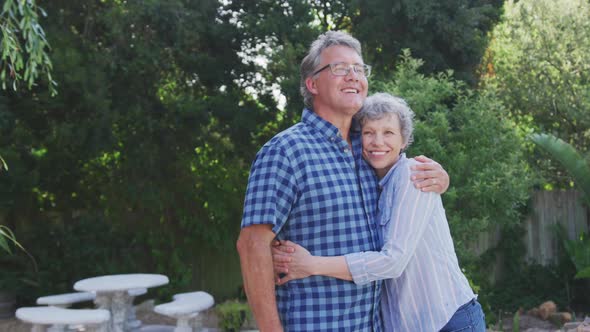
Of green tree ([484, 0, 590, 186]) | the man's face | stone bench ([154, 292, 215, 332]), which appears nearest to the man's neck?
the man's face

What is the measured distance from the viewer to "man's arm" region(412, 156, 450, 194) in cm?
210

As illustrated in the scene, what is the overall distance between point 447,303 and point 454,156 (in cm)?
479

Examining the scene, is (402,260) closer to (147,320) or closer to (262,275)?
(262,275)

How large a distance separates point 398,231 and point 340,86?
1.68ft

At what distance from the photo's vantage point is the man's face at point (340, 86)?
2.16m

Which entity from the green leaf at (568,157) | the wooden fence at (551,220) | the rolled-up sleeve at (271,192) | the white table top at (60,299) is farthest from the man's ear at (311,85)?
the wooden fence at (551,220)

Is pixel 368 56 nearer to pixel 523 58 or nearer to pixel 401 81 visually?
pixel 401 81

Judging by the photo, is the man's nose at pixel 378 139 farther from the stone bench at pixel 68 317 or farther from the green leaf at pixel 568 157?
the green leaf at pixel 568 157

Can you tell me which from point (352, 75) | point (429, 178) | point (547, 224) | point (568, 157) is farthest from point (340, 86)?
point (547, 224)

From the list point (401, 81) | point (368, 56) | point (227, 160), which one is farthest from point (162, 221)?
point (401, 81)

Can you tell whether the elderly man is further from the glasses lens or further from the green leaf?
the green leaf

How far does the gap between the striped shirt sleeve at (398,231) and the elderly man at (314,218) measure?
0.14 feet

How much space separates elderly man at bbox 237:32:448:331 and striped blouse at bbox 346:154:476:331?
5 cm

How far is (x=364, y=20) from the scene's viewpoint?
900 centimetres
